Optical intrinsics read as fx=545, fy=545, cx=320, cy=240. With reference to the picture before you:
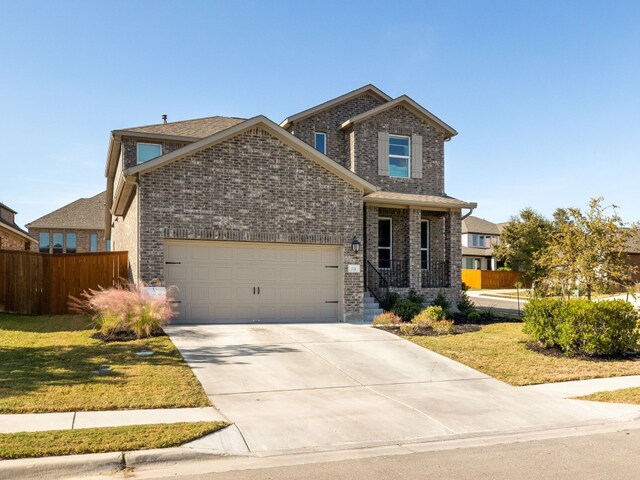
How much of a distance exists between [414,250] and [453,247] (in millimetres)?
1759

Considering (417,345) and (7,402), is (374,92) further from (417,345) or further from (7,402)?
(7,402)

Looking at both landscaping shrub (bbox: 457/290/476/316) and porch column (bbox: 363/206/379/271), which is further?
landscaping shrub (bbox: 457/290/476/316)


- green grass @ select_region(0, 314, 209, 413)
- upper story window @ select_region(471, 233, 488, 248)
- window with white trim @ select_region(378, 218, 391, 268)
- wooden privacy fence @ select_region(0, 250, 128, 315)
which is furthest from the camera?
upper story window @ select_region(471, 233, 488, 248)

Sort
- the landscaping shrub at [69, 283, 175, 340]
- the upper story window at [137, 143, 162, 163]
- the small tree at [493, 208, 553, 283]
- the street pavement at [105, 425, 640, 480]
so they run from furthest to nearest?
1. the small tree at [493, 208, 553, 283]
2. the upper story window at [137, 143, 162, 163]
3. the landscaping shrub at [69, 283, 175, 340]
4. the street pavement at [105, 425, 640, 480]

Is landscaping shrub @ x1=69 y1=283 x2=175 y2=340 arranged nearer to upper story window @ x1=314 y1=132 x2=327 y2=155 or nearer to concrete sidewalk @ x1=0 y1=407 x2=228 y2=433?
concrete sidewalk @ x1=0 y1=407 x2=228 y2=433

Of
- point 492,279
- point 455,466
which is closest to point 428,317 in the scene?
point 455,466

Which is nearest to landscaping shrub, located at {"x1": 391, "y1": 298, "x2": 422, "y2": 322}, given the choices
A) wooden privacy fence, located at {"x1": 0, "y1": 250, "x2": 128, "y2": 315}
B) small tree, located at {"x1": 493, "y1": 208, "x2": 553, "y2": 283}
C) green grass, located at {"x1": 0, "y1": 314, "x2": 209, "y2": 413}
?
green grass, located at {"x1": 0, "y1": 314, "x2": 209, "y2": 413}

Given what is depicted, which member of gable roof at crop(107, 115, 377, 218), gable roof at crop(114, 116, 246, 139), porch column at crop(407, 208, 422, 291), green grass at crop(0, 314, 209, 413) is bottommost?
green grass at crop(0, 314, 209, 413)

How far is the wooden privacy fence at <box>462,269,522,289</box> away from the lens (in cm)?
4531

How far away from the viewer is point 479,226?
54875 mm

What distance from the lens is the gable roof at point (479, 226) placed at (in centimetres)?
5383

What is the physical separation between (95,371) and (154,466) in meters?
4.35

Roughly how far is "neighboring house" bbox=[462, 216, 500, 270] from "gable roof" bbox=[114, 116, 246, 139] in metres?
34.6

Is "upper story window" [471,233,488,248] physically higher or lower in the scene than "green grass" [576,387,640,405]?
higher
